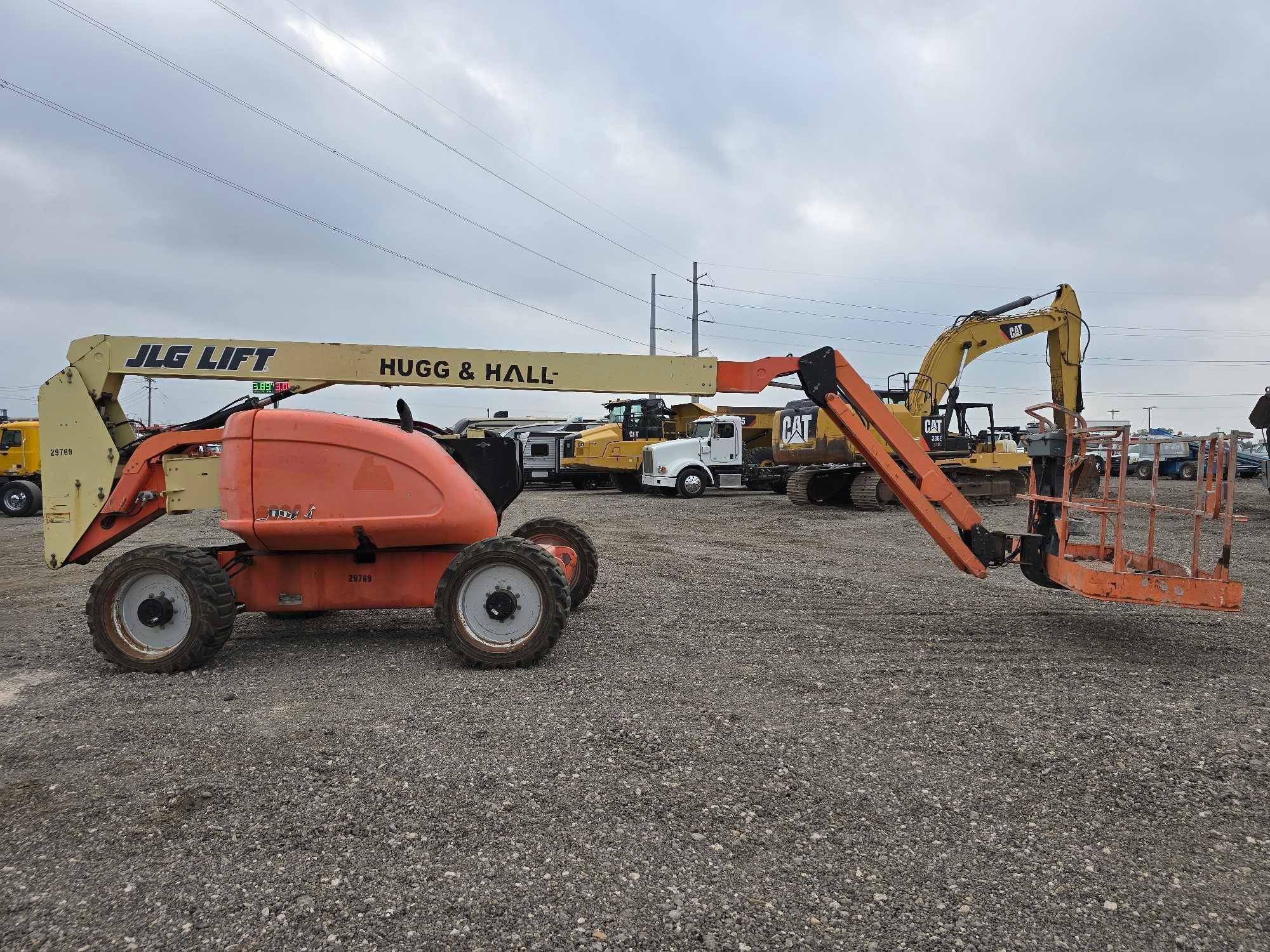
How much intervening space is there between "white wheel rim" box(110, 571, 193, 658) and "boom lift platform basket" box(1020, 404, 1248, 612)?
6459 millimetres

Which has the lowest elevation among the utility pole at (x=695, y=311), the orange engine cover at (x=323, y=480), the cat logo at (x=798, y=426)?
the orange engine cover at (x=323, y=480)

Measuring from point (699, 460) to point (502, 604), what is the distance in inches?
722

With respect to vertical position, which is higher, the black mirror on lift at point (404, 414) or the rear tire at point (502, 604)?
the black mirror on lift at point (404, 414)

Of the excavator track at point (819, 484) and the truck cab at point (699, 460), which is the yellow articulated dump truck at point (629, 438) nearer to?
the truck cab at point (699, 460)

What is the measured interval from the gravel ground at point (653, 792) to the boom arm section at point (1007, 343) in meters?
4.71

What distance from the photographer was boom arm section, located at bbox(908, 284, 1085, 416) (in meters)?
10.7

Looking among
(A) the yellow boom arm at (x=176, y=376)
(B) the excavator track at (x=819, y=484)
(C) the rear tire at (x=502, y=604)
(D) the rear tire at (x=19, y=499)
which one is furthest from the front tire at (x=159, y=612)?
(D) the rear tire at (x=19, y=499)

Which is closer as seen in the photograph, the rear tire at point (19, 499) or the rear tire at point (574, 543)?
the rear tire at point (574, 543)

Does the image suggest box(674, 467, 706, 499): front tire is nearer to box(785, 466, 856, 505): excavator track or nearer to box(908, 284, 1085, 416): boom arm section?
box(785, 466, 856, 505): excavator track

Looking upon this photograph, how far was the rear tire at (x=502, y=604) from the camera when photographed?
5562mm

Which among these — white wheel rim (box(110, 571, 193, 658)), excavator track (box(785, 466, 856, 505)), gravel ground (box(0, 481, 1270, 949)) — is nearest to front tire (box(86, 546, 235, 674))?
white wheel rim (box(110, 571, 193, 658))

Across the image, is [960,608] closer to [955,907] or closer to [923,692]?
[923,692]

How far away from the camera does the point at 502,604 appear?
5.62m

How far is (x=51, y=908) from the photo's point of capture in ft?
9.22
